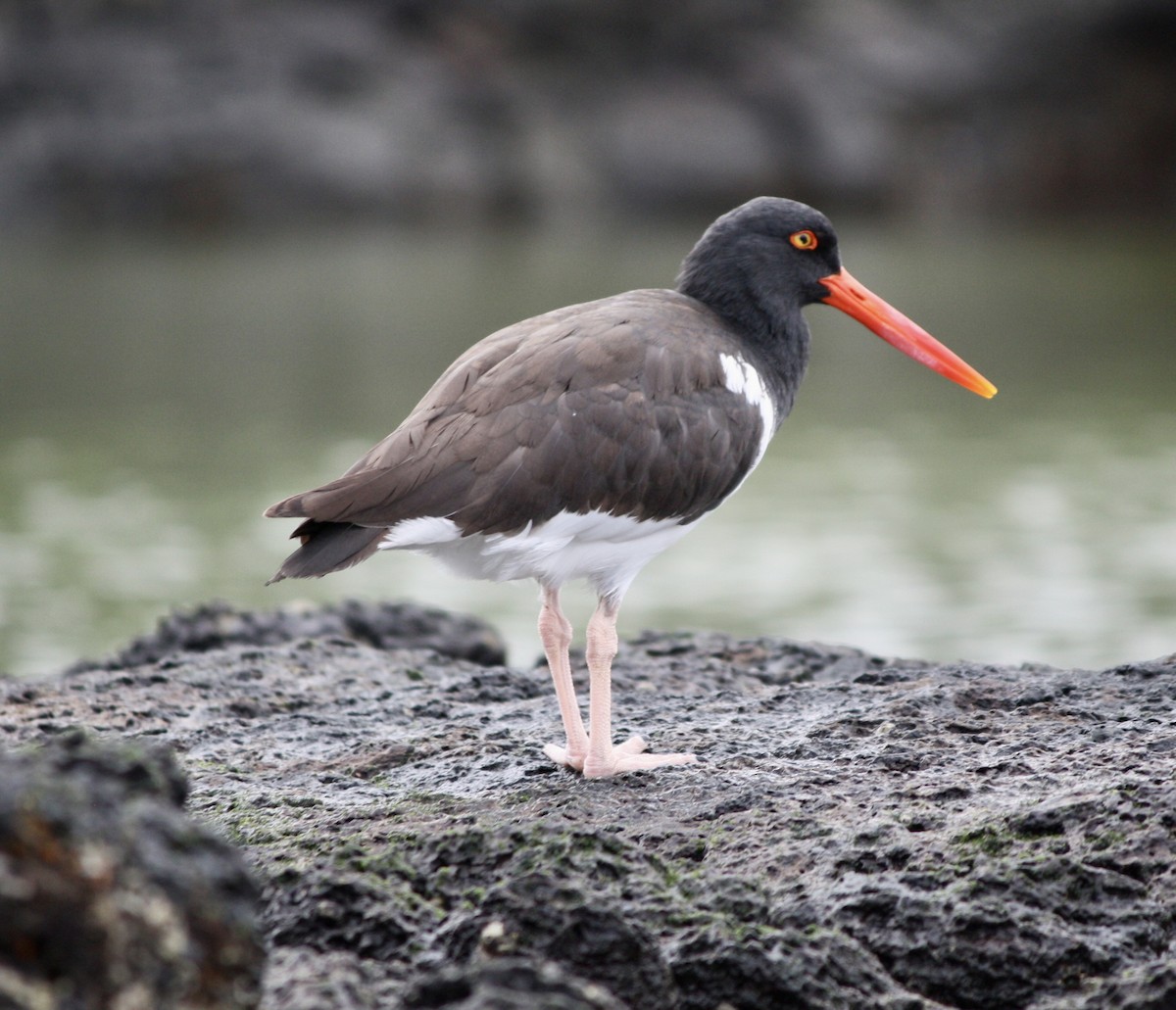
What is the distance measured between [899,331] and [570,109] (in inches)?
971

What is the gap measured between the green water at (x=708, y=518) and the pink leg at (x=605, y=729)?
501 centimetres

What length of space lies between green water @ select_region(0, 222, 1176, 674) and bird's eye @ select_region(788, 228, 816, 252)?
4618mm

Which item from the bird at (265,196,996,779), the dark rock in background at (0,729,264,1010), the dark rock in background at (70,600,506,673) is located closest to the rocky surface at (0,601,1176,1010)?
the dark rock in background at (0,729,264,1010)

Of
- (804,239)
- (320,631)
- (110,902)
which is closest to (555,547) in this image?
(804,239)

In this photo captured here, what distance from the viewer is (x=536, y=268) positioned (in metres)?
23.3

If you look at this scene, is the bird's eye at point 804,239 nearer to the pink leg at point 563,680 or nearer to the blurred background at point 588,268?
the pink leg at point 563,680

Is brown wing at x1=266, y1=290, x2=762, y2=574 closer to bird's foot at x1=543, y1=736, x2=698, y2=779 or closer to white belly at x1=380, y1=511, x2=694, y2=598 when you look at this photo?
white belly at x1=380, y1=511, x2=694, y2=598

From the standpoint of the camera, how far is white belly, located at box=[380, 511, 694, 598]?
4.19m

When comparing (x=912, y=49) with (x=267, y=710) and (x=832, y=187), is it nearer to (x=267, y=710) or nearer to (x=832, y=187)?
(x=832, y=187)

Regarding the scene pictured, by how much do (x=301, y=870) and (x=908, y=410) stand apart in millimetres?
13942

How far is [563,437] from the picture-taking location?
426 cm

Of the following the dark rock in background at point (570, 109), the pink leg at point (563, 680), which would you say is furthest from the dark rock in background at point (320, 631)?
the dark rock in background at point (570, 109)

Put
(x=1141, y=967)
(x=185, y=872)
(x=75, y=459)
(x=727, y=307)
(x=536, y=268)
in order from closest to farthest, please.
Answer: (x=185, y=872), (x=1141, y=967), (x=727, y=307), (x=75, y=459), (x=536, y=268)

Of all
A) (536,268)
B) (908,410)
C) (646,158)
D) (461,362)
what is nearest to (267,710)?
(461,362)
